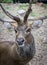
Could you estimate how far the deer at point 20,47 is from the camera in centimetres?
463

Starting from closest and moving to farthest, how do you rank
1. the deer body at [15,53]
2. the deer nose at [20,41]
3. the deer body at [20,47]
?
the deer nose at [20,41] → the deer body at [20,47] → the deer body at [15,53]

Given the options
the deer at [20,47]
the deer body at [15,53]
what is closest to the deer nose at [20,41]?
the deer at [20,47]

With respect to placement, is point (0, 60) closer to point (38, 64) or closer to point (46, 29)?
point (38, 64)

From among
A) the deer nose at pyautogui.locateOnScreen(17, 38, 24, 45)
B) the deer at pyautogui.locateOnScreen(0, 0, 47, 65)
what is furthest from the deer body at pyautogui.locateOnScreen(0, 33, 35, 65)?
the deer nose at pyautogui.locateOnScreen(17, 38, 24, 45)

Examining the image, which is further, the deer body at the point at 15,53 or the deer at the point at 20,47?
the deer body at the point at 15,53

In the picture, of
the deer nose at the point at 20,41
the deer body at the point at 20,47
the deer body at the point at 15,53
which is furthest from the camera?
the deer body at the point at 15,53

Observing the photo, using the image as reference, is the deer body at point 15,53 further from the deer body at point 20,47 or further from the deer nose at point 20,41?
the deer nose at point 20,41

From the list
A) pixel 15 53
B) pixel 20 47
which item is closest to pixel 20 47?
pixel 20 47

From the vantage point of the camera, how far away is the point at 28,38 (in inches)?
187

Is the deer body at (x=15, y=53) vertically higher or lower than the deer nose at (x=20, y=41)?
lower

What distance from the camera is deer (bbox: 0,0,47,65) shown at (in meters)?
4.63

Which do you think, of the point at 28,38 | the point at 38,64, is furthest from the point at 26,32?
the point at 38,64

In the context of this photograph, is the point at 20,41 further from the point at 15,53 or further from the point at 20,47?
the point at 15,53

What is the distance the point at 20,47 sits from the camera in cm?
474
